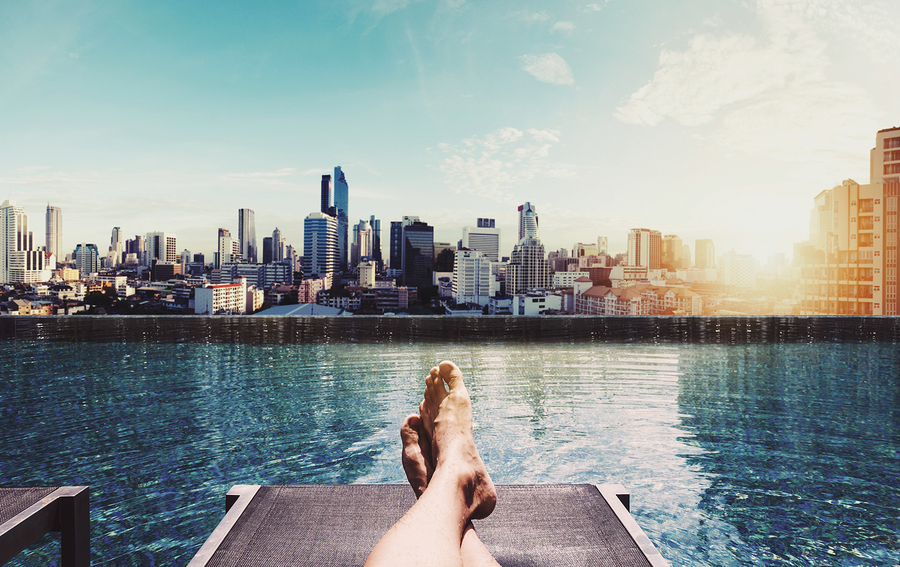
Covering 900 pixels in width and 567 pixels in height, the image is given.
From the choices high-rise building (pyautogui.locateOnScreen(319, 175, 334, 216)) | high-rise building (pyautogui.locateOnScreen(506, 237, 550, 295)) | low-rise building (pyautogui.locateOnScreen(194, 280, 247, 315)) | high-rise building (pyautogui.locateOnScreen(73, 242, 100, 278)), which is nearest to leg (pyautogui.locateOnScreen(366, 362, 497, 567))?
low-rise building (pyautogui.locateOnScreen(194, 280, 247, 315))

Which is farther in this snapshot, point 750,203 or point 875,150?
point 875,150

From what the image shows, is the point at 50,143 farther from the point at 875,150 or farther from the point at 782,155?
the point at 875,150

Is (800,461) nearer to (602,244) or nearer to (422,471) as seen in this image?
(422,471)

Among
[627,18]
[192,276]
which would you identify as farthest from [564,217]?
[192,276]

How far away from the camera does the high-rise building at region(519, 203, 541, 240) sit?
24263 mm

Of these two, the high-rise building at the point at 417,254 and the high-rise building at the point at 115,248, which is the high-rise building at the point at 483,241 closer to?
the high-rise building at the point at 417,254

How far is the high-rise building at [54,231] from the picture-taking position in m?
14.4

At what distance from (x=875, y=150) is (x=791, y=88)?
9313 millimetres

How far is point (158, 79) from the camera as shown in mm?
11375

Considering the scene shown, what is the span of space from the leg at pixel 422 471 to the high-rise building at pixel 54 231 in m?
17.8

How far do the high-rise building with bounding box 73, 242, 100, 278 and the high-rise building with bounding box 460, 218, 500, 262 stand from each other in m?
14.7

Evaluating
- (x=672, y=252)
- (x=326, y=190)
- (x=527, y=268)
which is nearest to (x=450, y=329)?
(x=527, y=268)

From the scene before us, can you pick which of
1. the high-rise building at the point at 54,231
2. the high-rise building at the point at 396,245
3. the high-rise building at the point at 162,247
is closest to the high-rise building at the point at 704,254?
the high-rise building at the point at 396,245

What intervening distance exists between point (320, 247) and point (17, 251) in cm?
1180
